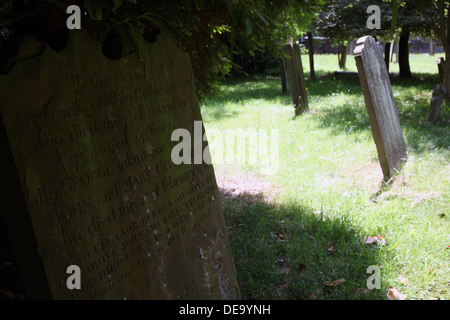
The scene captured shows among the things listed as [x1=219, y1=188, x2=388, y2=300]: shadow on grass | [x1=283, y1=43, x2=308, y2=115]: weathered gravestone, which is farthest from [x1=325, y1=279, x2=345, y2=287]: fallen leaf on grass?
[x1=283, y1=43, x2=308, y2=115]: weathered gravestone

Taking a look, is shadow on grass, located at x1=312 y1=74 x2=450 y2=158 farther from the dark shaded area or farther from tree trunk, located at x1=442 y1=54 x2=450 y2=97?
the dark shaded area

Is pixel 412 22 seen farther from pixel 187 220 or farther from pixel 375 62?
pixel 187 220

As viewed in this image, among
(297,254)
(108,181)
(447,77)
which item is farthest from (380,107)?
(447,77)

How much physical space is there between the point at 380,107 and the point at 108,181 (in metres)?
3.95

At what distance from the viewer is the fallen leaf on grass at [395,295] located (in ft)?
9.36

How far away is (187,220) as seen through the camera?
251cm

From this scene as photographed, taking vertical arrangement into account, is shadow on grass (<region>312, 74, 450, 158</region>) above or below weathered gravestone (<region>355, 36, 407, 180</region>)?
below

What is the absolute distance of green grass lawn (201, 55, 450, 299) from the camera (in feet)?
10.1

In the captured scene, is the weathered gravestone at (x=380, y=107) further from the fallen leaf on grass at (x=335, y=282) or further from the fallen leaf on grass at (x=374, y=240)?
the fallen leaf on grass at (x=335, y=282)

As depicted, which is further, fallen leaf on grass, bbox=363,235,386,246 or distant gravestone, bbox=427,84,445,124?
distant gravestone, bbox=427,84,445,124

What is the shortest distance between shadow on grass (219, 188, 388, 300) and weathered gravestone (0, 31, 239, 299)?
521mm

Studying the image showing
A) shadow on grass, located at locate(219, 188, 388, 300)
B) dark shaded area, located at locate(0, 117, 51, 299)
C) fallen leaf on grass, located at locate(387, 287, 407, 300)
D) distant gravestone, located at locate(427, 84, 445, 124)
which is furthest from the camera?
distant gravestone, located at locate(427, 84, 445, 124)
